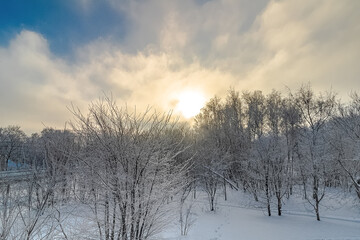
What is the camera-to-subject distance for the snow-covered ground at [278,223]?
9.80 m

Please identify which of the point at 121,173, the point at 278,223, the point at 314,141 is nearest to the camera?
the point at 121,173

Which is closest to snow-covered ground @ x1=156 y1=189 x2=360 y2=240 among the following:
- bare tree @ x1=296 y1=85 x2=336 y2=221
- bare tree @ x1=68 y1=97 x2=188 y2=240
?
bare tree @ x1=296 y1=85 x2=336 y2=221

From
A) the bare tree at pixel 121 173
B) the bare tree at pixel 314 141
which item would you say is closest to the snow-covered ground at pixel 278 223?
the bare tree at pixel 314 141

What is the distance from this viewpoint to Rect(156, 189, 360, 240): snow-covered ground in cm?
980

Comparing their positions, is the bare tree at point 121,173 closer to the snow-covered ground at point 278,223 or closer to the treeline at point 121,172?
the treeline at point 121,172

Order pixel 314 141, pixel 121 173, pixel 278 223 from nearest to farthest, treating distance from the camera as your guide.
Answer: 1. pixel 121 173
2. pixel 278 223
3. pixel 314 141

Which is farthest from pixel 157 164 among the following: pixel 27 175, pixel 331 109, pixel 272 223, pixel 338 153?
pixel 331 109

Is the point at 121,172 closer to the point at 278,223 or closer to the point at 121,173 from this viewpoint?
the point at 121,173

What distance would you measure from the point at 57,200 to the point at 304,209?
1579 centimetres

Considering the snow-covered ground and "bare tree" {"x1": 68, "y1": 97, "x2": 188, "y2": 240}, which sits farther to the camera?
the snow-covered ground

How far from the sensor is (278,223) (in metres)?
11.6

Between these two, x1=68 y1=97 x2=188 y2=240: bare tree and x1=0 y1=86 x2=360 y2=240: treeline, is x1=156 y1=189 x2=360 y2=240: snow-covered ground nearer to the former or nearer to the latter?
x1=0 y1=86 x2=360 y2=240: treeline

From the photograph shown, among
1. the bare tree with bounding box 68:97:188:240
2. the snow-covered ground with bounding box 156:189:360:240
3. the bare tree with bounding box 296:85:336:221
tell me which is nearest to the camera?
the bare tree with bounding box 68:97:188:240

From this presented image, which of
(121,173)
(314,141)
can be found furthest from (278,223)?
(121,173)
